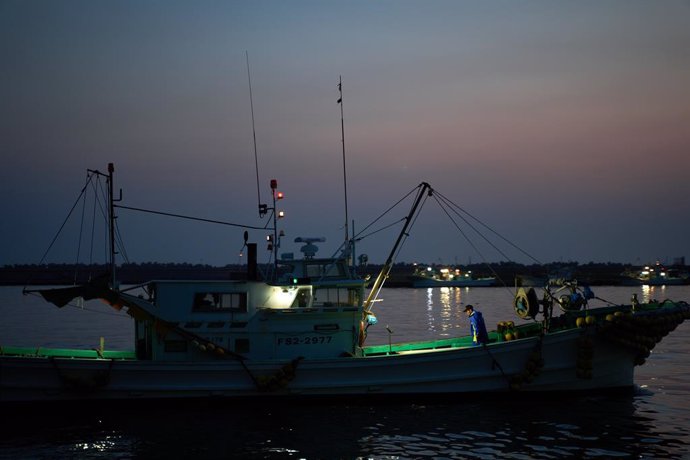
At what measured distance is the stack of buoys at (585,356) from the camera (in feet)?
61.4

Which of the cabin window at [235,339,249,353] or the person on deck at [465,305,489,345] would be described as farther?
the person on deck at [465,305,489,345]

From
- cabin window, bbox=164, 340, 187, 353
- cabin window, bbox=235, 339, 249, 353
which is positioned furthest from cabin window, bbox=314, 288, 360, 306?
cabin window, bbox=164, 340, 187, 353

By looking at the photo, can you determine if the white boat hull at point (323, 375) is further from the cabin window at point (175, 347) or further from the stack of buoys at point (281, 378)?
the cabin window at point (175, 347)

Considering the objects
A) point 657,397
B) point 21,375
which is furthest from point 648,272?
point 21,375

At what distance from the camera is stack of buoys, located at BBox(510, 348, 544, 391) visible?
18797 mm

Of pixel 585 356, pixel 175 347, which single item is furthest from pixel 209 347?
pixel 585 356

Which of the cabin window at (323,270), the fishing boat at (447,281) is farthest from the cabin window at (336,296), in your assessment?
the fishing boat at (447,281)

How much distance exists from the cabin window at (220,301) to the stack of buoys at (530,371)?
728 cm

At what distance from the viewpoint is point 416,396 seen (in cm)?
1895

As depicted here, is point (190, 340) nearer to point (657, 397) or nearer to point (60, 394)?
point (60, 394)

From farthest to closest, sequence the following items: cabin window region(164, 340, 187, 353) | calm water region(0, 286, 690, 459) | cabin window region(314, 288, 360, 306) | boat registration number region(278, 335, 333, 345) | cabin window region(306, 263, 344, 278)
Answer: cabin window region(306, 263, 344, 278), cabin window region(314, 288, 360, 306), boat registration number region(278, 335, 333, 345), cabin window region(164, 340, 187, 353), calm water region(0, 286, 690, 459)

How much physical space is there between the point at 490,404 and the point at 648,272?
148055mm

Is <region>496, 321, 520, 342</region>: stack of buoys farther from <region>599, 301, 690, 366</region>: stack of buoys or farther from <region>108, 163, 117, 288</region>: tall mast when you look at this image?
<region>108, 163, 117, 288</region>: tall mast

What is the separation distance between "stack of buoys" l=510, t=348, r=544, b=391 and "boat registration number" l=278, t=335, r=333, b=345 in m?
5.00
